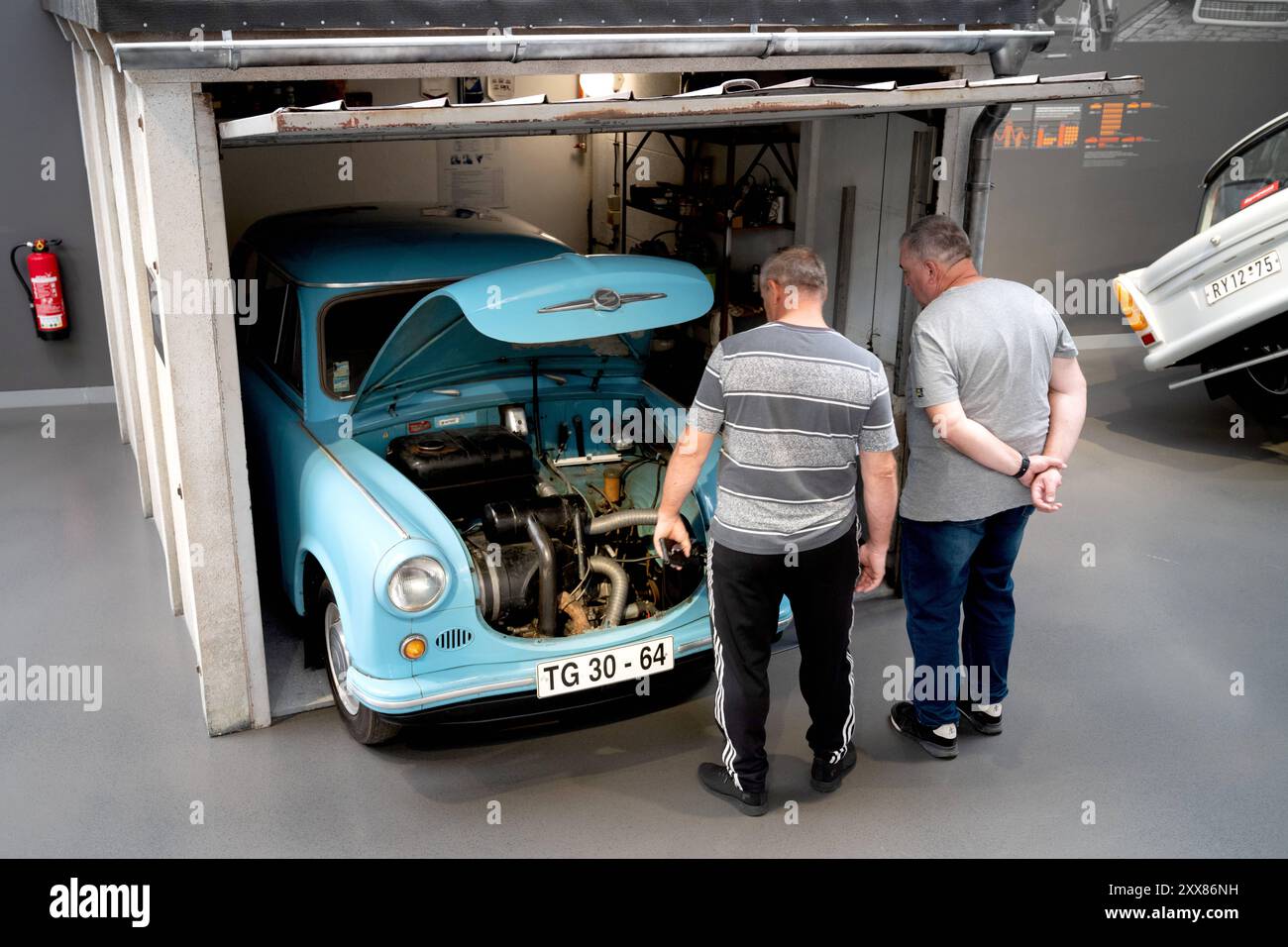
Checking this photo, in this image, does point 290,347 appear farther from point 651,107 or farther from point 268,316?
point 651,107

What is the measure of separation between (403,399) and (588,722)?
1467 millimetres

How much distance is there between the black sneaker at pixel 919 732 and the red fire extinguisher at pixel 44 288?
19.4ft

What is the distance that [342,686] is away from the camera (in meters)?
3.98

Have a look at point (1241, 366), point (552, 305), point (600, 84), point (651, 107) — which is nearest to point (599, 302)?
point (552, 305)

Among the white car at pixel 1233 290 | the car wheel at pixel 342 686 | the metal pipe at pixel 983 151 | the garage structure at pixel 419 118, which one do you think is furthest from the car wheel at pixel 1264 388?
the car wheel at pixel 342 686

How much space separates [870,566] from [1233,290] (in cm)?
401

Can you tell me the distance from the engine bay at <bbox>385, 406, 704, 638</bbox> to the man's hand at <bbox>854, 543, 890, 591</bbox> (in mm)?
619

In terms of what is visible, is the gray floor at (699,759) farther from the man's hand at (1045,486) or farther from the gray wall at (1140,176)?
the gray wall at (1140,176)

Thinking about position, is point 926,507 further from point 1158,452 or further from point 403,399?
point 1158,452

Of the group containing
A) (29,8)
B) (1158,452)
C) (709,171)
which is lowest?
(1158,452)

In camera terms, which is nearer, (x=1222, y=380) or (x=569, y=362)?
(x=569, y=362)

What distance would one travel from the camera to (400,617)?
3402 mm

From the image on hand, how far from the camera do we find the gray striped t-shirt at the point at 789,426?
10.3 feet
